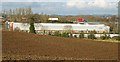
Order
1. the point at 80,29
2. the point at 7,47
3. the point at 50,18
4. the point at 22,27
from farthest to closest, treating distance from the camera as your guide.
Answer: the point at 50,18
the point at 80,29
the point at 22,27
the point at 7,47

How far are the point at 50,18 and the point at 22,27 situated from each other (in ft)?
Result: 84.6

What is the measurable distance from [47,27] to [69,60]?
37226 mm

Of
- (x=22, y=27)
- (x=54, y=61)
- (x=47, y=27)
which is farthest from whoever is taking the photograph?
(x=47, y=27)

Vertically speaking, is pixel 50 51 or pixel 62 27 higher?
pixel 62 27

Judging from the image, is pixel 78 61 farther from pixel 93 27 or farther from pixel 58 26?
pixel 93 27

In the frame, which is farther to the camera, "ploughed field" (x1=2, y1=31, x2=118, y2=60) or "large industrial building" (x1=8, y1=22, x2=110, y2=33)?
"large industrial building" (x1=8, y1=22, x2=110, y2=33)

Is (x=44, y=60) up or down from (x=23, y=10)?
down

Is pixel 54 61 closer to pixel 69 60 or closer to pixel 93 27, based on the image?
pixel 69 60

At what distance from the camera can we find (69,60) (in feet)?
32.2

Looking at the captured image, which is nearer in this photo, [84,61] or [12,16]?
[84,61]

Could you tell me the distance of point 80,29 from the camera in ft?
167

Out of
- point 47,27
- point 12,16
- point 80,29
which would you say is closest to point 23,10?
point 12,16

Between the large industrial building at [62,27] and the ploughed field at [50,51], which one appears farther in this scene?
the large industrial building at [62,27]

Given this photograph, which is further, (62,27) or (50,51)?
(62,27)
